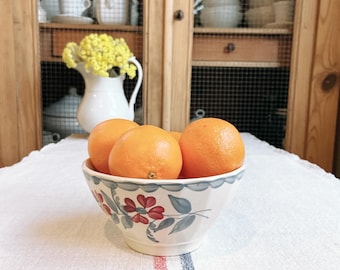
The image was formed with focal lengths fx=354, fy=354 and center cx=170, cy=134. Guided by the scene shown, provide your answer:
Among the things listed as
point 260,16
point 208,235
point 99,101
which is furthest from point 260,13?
point 208,235

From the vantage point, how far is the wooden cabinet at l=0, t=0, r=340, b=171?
112 centimetres

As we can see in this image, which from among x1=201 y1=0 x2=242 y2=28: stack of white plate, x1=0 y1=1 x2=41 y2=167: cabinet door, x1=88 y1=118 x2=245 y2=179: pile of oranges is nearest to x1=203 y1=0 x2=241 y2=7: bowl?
x1=201 y1=0 x2=242 y2=28: stack of white plate

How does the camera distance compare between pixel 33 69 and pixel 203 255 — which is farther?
pixel 33 69

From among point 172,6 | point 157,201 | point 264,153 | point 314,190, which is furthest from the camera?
point 172,6

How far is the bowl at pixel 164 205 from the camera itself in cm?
30

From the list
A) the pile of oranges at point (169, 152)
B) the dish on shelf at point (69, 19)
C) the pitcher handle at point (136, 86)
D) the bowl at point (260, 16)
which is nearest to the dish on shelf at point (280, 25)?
the bowl at point (260, 16)

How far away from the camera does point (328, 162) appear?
1.21 m

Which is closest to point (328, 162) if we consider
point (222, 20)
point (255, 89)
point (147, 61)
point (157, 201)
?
point (255, 89)

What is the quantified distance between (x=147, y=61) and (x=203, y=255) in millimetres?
878

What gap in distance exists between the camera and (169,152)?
32 centimetres

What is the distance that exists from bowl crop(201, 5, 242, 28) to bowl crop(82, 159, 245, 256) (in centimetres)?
90

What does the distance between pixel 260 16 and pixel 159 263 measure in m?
0.99

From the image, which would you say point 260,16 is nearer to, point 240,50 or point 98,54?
point 240,50

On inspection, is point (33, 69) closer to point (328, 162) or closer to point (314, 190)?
point (314, 190)
